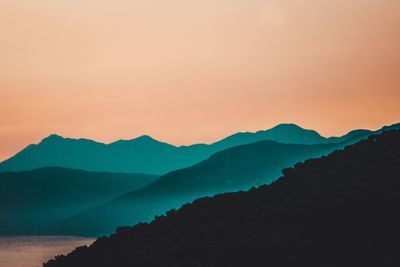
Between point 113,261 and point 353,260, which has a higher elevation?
point 113,261

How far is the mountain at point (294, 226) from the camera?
205 feet

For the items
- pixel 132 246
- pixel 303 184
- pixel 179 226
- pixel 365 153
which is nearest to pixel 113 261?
pixel 132 246

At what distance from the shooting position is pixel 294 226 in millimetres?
69188

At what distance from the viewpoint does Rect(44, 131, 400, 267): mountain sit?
62.4 meters

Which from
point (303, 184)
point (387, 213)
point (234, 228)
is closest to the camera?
point (387, 213)

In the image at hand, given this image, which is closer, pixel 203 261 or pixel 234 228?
pixel 203 261

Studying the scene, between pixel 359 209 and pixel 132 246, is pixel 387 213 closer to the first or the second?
pixel 359 209

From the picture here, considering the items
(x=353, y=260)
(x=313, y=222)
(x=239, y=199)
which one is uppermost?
(x=239, y=199)

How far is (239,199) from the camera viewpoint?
280 feet

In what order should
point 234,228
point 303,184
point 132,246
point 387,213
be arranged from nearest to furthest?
point 387,213
point 234,228
point 132,246
point 303,184

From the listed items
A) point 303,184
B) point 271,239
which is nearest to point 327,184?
point 303,184

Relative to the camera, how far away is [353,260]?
59.1 meters

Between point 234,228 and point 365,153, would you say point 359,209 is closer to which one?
point 234,228

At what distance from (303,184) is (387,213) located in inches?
745
